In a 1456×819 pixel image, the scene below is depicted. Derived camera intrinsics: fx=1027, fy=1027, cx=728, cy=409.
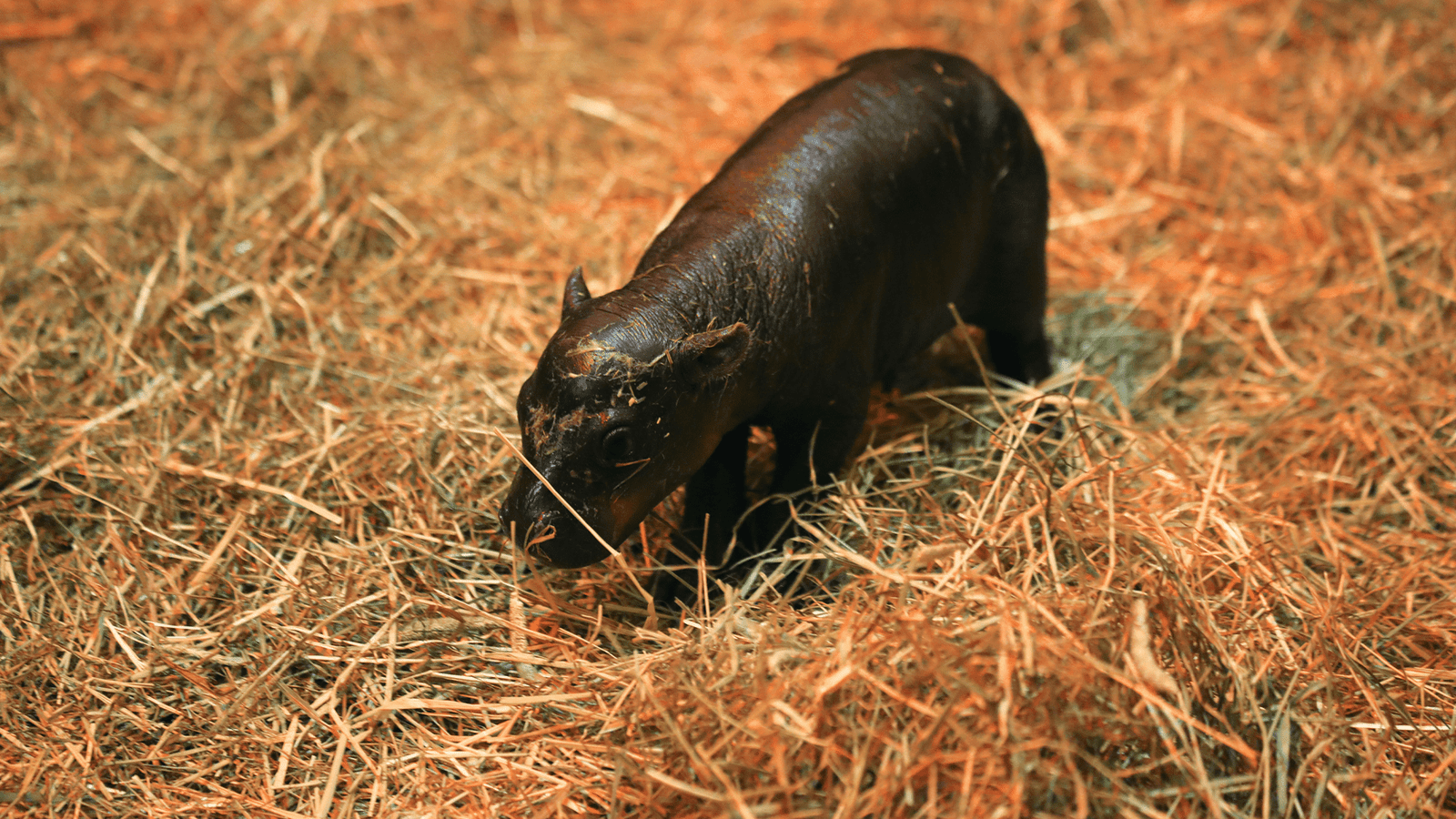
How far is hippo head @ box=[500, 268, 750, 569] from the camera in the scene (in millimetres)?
2322

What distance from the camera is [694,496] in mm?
2898

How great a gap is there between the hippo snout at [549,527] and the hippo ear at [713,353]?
0.41 m

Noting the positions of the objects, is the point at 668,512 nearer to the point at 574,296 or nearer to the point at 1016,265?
the point at 574,296

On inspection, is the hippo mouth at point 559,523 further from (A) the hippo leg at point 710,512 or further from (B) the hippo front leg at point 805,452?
(B) the hippo front leg at point 805,452

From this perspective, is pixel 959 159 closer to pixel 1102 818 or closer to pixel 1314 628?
pixel 1314 628

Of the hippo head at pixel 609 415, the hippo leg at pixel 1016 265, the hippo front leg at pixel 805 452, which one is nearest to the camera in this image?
the hippo head at pixel 609 415

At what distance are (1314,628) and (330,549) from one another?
2.57 m

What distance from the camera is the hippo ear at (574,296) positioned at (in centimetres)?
253

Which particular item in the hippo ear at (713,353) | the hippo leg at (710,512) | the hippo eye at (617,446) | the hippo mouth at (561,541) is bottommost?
the hippo leg at (710,512)

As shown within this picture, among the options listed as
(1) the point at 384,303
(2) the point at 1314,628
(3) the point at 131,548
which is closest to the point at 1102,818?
(2) the point at 1314,628

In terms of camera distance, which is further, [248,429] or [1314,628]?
[248,429]

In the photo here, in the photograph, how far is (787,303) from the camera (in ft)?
8.53

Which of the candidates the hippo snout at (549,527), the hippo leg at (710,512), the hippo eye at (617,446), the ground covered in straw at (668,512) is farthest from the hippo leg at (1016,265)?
the hippo snout at (549,527)

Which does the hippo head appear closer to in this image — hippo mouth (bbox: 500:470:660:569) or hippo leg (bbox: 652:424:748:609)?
hippo mouth (bbox: 500:470:660:569)
